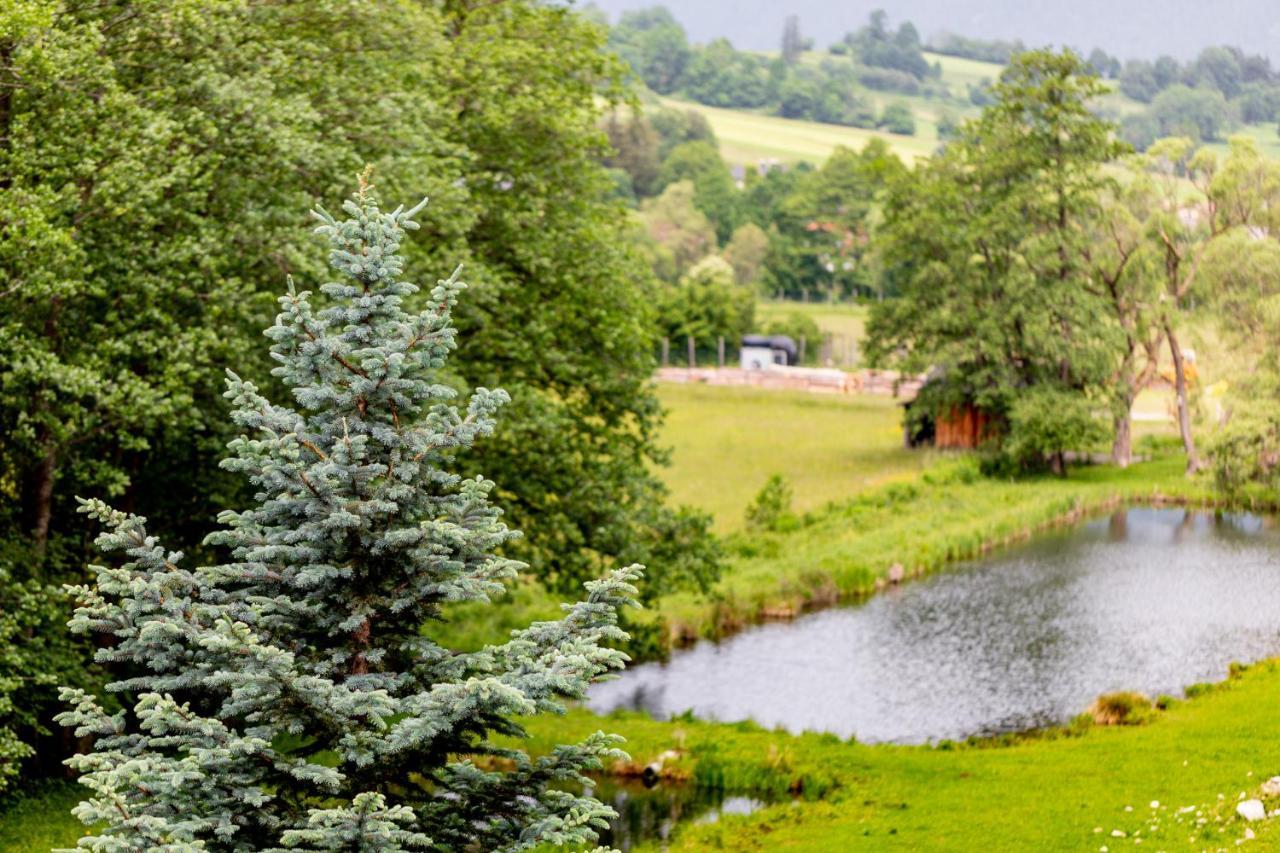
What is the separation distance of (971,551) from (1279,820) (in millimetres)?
29790

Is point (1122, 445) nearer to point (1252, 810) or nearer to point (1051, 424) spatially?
point (1051, 424)

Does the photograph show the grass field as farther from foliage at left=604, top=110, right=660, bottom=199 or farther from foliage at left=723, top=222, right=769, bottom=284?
foliage at left=604, top=110, right=660, bottom=199

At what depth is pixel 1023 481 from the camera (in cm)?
6119

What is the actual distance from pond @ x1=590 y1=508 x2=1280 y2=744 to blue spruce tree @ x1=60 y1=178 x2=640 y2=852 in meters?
19.6

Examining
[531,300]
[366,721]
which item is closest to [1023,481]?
[531,300]

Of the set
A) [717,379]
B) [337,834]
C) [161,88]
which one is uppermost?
[161,88]

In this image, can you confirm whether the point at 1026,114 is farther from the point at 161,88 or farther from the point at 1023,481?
the point at 161,88

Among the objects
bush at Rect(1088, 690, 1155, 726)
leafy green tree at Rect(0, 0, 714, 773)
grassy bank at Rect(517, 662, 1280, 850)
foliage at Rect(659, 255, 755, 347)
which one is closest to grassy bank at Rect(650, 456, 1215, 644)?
leafy green tree at Rect(0, 0, 714, 773)

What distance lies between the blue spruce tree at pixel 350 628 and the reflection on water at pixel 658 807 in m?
12.9

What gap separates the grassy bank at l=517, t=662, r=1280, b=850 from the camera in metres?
22.9

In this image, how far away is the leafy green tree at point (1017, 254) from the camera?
60.5m

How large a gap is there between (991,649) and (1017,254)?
2777 centimetres

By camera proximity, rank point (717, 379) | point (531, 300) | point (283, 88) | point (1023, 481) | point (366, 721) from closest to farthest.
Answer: point (366, 721)
point (283, 88)
point (531, 300)
point (1023, 481)
point (717, 379)

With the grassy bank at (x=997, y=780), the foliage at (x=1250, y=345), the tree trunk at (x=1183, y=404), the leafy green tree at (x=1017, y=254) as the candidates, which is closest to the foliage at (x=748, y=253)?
the leafy green tree at (x=1017, y=254)
